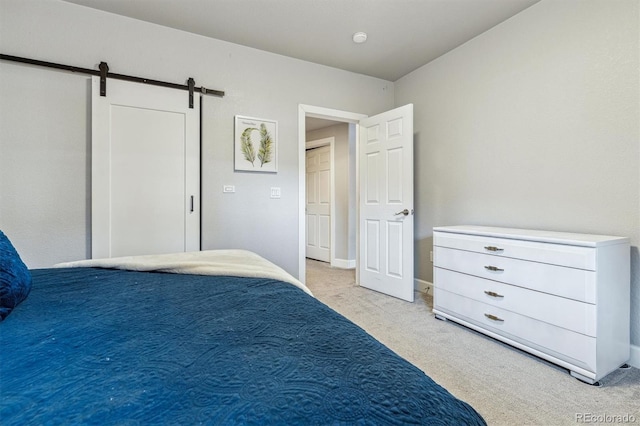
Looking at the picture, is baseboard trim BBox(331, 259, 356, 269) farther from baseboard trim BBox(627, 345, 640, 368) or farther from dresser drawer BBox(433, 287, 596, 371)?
baseboard trim BBox(627, 345, 640, 368)

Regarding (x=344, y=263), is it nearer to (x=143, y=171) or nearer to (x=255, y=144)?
(x=255, y=144)

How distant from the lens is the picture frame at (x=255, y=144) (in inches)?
118

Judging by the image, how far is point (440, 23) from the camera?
8.60 feet

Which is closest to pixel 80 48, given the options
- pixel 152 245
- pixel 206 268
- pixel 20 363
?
pixel 152 245

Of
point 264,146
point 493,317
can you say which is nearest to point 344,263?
point 264,146

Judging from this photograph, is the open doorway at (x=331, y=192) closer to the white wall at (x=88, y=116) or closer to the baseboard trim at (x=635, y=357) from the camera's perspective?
the white wall at (x=88, y=116)

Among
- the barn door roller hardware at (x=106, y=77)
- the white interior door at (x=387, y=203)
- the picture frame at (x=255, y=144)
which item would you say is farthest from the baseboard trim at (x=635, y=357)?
the barn door roller hardware at (x=106, y=77)

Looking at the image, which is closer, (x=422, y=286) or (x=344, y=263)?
(x=422, y=286)

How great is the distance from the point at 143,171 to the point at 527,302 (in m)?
3.13

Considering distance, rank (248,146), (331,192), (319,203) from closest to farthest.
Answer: (248,146) < (331,192) < (319,203)

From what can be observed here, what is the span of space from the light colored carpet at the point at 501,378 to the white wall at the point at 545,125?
58 centimetres

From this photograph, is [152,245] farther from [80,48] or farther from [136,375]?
[136,375]

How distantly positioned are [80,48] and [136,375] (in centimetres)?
295

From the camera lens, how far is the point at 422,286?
3430 millimetres
